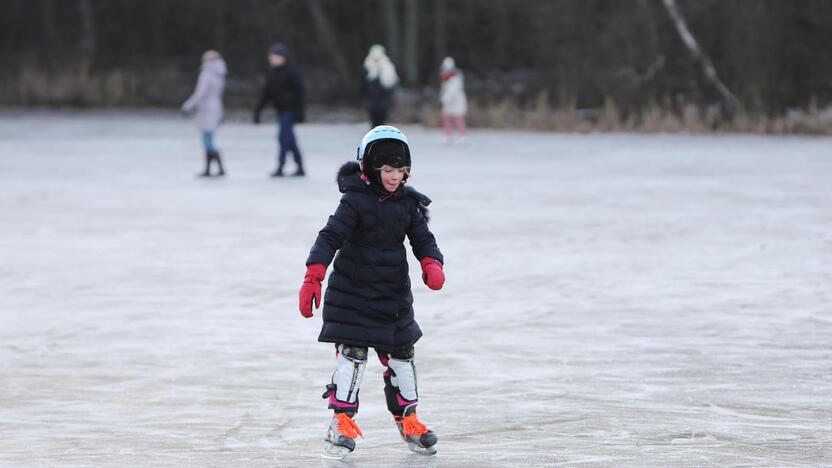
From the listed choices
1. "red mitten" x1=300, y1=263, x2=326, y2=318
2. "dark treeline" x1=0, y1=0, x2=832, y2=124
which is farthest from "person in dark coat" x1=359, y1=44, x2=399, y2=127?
"red mitten" x1=300, y1=263, x2=326, y2=318

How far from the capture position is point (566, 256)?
11.5 metres

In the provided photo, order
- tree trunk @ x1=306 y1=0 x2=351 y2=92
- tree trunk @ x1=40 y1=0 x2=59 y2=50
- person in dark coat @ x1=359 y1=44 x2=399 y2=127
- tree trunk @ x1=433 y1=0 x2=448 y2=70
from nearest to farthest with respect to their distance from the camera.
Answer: person in dark coat @ x1=359 y1=44 x2=399 y2=127 < tree trunk @ x1=306 y1=0 x2=351 y2=92 < tree trunk @ x1=433 y1=0 x2=448 y2=70 < tree trunk @ x1=40 y1=0 x2=59 y2=50

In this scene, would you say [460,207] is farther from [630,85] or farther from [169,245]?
[630,85]

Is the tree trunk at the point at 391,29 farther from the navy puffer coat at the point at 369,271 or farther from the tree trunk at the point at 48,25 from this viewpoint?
the navy puffer coat at the point at 369,271

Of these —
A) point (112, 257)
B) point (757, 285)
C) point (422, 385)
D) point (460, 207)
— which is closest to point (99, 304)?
point (112, 257)

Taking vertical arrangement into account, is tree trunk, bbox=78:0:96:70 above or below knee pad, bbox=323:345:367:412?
below

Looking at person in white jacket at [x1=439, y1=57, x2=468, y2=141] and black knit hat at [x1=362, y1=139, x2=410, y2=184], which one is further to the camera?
person in white jacket at [x1=439, y1=57, x2=468, y2=141]

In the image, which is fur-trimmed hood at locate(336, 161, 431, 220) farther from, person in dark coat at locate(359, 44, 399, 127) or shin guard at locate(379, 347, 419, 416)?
person in dark coat at locate(359, 44, 399, 127)

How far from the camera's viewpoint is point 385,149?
560 centimetres

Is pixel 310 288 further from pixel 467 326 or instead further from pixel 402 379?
pixel 467 326

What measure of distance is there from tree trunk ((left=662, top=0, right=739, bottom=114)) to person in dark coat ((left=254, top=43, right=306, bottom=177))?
13.4m

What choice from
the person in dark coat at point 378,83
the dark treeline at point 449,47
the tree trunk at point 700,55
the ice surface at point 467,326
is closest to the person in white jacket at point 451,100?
the person in dark coat at point 378,83

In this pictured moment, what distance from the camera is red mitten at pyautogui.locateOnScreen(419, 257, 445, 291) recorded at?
570cm

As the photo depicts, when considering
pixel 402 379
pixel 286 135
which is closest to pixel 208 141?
pixel 286 135
